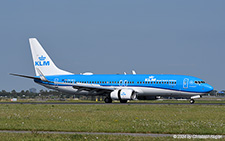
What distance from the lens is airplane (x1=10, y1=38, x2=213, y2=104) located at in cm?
5900

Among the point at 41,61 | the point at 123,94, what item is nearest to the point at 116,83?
the point at 123,94

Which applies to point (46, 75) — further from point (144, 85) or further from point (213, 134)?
point (213, 134)

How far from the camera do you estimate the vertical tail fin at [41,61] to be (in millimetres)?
70500

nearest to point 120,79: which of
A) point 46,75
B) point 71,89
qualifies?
point 71,89

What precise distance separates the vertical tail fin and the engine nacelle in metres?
12.3

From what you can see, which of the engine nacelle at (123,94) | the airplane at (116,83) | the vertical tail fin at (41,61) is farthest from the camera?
the vertical tail fin at (41,61)

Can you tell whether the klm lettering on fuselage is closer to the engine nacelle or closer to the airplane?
the airplane

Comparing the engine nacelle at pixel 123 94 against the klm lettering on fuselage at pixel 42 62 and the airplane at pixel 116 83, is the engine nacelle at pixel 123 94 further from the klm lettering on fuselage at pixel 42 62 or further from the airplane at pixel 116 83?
the klm lettering on fuselage at pixel 42 62

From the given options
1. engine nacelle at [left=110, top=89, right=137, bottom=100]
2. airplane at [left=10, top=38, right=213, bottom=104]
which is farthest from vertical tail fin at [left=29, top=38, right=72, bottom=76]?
engine nacelle at [left=110, top=89, right=137, bottom=100]

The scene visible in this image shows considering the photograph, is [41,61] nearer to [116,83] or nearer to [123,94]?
[116,83]

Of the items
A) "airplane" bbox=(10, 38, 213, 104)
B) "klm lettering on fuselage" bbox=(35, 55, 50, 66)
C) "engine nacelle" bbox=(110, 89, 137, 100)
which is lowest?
"engine nacelle" bbox=(110, 89, 137, 100)

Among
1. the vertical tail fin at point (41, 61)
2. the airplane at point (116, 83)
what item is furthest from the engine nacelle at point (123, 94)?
the vertical tail fin at point (41, 61)

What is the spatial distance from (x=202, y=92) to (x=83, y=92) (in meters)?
19.4

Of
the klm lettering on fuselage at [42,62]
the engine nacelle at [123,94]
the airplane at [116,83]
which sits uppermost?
the klm lettering on fuselage at [42,62]
